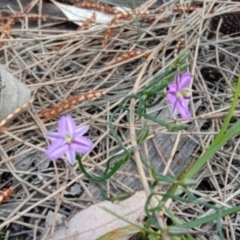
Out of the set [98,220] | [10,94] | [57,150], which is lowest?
[98,220]

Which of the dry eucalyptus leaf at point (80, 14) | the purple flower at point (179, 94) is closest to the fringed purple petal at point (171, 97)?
the purple flower at point (179, 94)

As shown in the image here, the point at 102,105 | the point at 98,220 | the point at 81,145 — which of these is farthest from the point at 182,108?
the point at 102,105

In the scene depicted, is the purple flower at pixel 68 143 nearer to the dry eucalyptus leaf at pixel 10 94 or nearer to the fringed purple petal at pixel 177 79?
the fringed purple petal at pixel 177 79

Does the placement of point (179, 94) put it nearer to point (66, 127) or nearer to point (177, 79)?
point (177, 79)

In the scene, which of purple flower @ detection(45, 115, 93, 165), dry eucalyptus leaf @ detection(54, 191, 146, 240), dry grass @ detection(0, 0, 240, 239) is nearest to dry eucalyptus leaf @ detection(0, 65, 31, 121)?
dry grass @ detection(0, 0, 240, 239)

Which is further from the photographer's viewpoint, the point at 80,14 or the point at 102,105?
the point at 80,14

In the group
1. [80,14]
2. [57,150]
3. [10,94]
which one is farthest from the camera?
[80,14]
